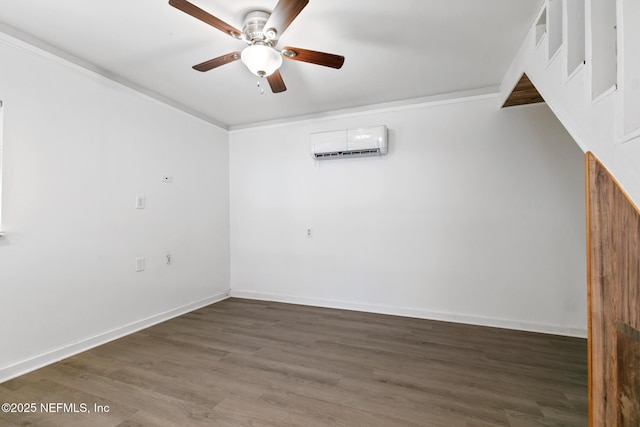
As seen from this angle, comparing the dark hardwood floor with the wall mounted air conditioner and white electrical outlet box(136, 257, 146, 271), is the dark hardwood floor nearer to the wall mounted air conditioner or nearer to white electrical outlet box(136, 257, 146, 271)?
white electrical outlet box(136, 257, 146, 271)

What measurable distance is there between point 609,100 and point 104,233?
348 cm

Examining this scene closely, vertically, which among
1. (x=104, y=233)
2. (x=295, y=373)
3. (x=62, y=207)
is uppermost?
(x=62, y=207)

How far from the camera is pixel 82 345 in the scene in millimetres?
2352

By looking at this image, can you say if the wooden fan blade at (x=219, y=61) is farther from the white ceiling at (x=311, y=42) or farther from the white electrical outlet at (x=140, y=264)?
the white electrical outlet at (x=140, y=264)

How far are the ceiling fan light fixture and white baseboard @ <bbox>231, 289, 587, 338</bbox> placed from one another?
2696mm

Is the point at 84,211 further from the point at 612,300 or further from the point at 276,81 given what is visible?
the point at 612,300

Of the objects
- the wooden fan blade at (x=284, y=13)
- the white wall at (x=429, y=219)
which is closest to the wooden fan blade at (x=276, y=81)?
the wooden fan blade at (x=284, y=13)

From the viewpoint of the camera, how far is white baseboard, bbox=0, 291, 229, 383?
77.5 inches

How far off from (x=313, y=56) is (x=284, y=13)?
0.41 meters

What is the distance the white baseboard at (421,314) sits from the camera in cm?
271

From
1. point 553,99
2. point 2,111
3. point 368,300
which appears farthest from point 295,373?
point 2,111

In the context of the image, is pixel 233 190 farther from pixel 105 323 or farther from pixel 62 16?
pixel 62 16

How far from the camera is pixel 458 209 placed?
3.04m

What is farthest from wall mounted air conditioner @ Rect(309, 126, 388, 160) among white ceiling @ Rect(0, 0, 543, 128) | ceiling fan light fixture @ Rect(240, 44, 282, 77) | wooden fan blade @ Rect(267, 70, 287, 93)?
ceiling fan light fixture @ Rect(240, 44, 282, 77)
